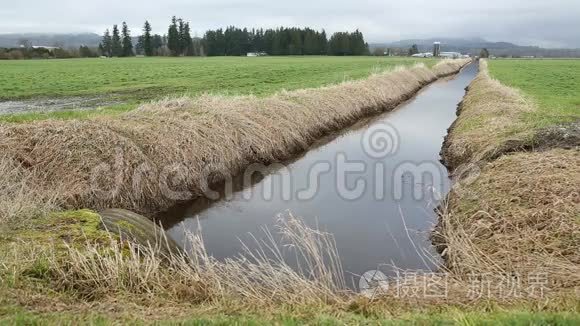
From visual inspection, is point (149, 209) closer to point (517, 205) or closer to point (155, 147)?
point (155, 147)

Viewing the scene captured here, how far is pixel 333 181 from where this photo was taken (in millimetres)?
13711

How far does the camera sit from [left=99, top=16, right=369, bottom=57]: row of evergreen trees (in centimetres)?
11031

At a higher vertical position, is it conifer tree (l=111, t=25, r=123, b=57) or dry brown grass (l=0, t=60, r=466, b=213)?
conifer tree (l=111, t=25, r=123, b=57)

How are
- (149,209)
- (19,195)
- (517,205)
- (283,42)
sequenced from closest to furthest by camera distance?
(19,195), (517,205), (149,209), (283,42)

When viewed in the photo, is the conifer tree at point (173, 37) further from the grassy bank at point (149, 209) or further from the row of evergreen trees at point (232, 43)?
the grassy bank at point (149, 209)

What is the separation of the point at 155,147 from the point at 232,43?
363ft

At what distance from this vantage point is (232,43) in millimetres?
118188

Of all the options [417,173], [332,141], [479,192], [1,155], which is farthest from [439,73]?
[1,155]

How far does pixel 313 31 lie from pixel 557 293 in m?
118

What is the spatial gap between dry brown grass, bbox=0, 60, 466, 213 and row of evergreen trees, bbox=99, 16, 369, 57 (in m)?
99.4

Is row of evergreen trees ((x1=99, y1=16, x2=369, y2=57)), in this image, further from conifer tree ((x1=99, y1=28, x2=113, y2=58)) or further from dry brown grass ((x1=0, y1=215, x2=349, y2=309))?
dry brown grass ((x1=0, y1=215, x2=349, y2=309))

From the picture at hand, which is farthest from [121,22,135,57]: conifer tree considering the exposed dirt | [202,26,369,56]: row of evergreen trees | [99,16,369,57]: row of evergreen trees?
the exposed dirt

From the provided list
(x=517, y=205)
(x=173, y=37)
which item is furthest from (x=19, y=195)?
(x=173, y=37)

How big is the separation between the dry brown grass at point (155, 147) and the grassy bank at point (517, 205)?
235 inches
